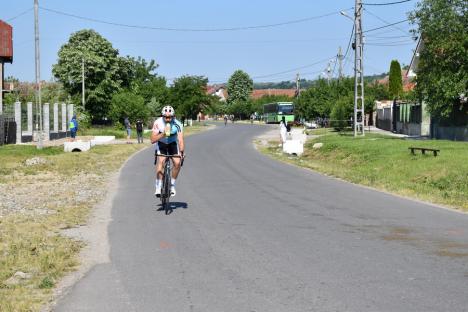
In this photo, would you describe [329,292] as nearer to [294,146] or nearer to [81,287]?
[81,287]

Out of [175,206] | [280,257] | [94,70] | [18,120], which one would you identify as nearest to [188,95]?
[94,70]

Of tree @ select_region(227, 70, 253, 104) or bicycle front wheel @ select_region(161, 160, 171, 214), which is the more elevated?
tree @ select_region(227, 70, 253, 104)

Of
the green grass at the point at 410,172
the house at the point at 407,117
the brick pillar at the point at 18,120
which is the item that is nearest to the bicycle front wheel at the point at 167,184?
the green grass at the point at 410,172

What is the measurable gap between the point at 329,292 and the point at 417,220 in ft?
17.6

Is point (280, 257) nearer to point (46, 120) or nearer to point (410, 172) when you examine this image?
point (410, 172)

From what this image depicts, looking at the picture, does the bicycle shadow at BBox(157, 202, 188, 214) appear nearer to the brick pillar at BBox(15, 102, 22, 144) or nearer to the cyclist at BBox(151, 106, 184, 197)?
the cyclist at BBox(151, 106, 184, 197)

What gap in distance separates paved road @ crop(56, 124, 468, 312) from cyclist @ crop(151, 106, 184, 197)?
0.82m

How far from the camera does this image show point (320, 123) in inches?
3258

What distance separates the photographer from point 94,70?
72062 millimetres

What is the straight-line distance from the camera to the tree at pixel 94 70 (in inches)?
2837

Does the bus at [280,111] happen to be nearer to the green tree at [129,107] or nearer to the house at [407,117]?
the house at [407,117]

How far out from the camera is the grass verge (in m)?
6.71

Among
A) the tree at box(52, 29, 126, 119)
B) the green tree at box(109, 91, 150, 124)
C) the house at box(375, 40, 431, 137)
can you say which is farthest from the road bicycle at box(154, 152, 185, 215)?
the tree at box(52, 29, 126, 119)

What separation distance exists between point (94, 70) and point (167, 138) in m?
62.0
